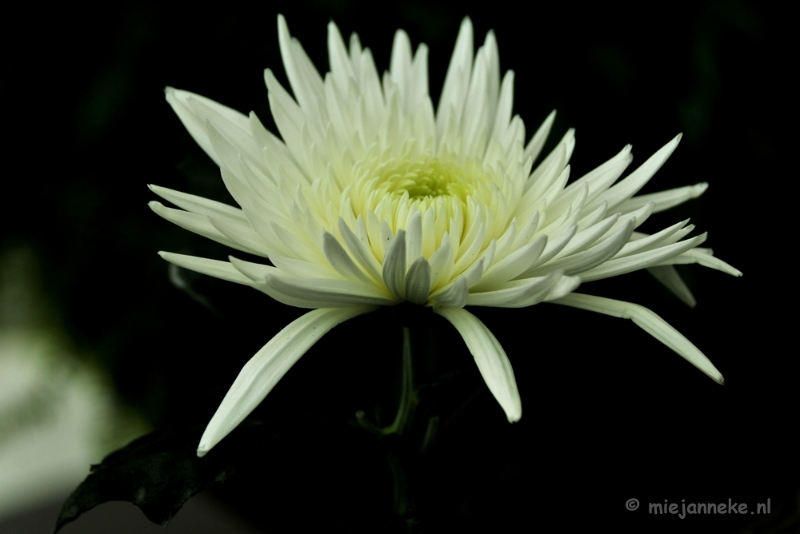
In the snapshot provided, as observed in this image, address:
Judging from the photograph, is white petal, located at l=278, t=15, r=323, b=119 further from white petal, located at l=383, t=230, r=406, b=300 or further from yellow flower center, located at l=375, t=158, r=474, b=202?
white petal, located at l=383, t=230, r=406, b=300

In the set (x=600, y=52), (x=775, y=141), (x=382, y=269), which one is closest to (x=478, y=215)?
(x=382, y=269)

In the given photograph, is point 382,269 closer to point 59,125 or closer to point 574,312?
point 574,312

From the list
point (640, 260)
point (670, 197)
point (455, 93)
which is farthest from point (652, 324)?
point (455, 93)

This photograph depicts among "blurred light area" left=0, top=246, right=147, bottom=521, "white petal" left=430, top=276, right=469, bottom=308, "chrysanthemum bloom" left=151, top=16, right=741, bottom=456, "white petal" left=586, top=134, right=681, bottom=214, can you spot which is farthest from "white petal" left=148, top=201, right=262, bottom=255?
"blurred light area" left=0, top=246, right=147, bottom=521

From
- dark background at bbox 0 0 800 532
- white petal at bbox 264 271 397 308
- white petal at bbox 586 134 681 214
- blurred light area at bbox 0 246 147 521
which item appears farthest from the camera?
blurred light area at bbox 0 246 147 521

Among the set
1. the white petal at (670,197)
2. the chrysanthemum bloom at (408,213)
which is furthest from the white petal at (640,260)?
the white petal at (670,197)

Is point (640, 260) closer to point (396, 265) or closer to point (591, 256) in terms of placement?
point (591, 256)
